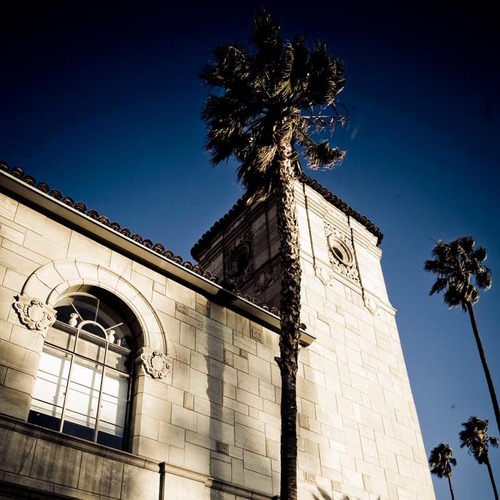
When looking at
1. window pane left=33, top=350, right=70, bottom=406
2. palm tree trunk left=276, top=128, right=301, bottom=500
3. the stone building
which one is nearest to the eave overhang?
Result: the stone building

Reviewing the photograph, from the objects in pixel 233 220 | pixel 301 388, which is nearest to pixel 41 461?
pixel 301 388

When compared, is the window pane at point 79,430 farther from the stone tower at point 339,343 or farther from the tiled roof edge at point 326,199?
the tiled roof edge at point 326,199

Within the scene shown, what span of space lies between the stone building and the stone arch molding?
0.03m

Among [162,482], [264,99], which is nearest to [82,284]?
[162,482]

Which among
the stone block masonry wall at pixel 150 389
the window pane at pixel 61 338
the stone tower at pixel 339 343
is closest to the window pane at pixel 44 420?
the stone block masonry wall at pixel 150 389

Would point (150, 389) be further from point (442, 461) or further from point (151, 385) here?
point (442, 461)

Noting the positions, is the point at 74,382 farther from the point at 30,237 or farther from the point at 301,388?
the point at 301,388

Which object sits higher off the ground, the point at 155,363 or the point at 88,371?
the point at 155,363

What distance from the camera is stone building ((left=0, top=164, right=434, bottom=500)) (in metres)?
9.03

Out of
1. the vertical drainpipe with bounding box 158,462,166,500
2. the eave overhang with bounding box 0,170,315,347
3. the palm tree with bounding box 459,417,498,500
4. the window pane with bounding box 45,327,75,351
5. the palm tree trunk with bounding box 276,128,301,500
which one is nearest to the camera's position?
the vertical drainpipe with bounding box 158,462,166,500

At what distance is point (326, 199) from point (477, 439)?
27727mm

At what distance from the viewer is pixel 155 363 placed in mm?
10969

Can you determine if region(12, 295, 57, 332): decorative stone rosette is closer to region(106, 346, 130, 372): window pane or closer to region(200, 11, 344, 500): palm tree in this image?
region(106, 346, 130, 372): window pane

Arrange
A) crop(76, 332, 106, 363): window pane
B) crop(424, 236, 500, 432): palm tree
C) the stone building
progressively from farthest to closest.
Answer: crop(424, 236, 500, 432): palm tree < crop(76, 332, 106, 363): window pane < the stone building
